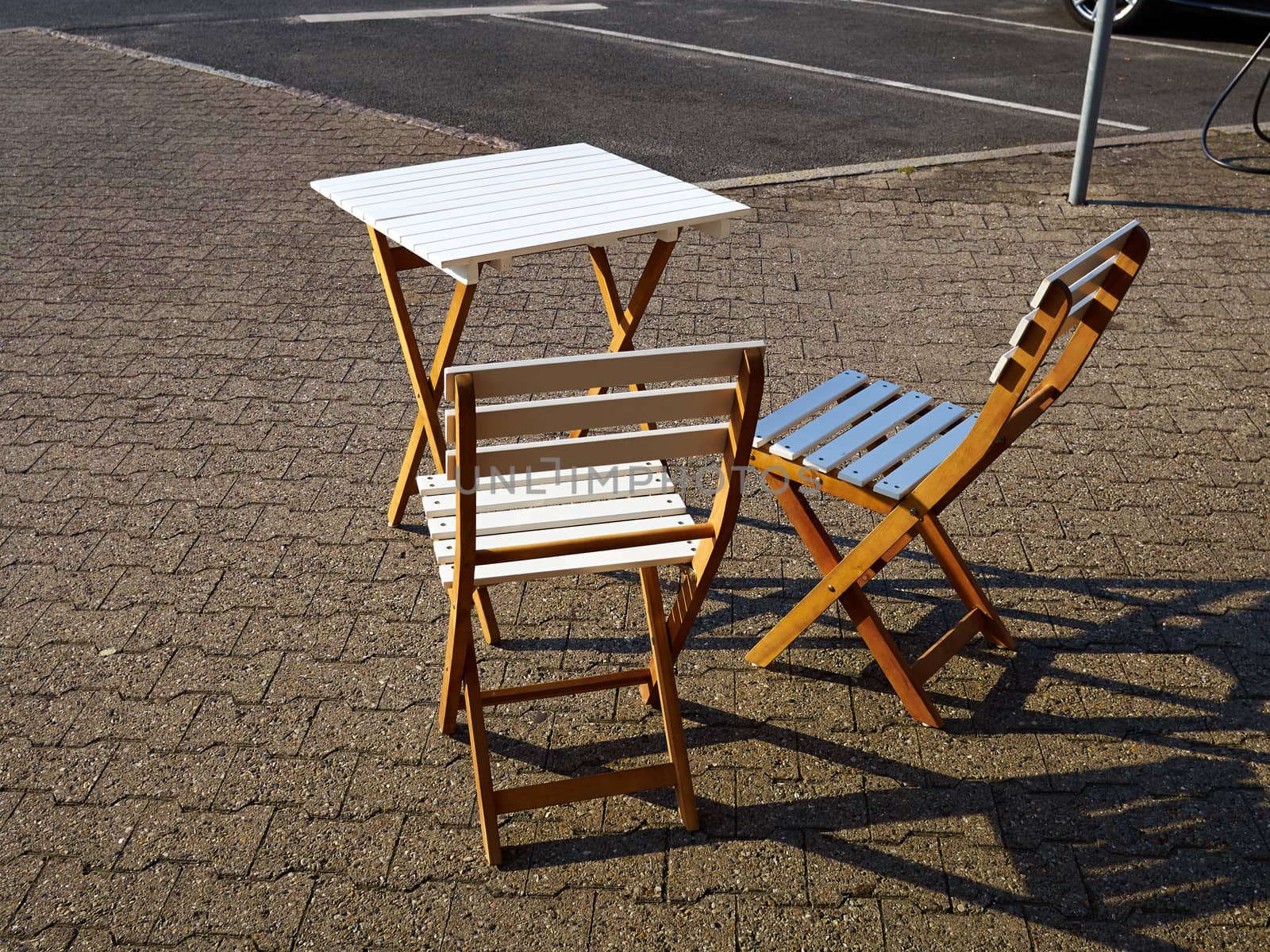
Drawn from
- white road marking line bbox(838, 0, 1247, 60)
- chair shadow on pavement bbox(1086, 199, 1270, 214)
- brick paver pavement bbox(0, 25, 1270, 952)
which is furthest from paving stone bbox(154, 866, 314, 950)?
white road marking line bbox(838, 0, 1247, 60)

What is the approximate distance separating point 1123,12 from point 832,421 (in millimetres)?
9722

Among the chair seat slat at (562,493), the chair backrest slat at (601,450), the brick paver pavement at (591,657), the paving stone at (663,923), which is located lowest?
the brick paver pavement at (591,657)

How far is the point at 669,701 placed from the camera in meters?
2.92

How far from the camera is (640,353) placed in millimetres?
2475

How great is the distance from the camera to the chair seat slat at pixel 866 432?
313 cm

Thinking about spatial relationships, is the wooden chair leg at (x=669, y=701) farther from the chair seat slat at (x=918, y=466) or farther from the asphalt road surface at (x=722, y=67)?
the asphalt road surface at (x=722, y=67)

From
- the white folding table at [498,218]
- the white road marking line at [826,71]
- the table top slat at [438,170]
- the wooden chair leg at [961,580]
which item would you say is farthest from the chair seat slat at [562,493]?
the white road marking line at [826,71]

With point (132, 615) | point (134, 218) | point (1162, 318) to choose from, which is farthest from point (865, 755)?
point (134, 218)

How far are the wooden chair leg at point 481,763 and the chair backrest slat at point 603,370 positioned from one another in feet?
2.36

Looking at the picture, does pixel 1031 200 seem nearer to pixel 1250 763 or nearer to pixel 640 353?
pixel 1250 763

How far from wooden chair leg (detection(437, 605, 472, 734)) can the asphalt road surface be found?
16.5 feet

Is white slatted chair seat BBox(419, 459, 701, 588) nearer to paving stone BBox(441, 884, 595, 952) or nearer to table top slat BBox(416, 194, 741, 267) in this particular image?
table top slat BBox(416, 194, 741, 267)

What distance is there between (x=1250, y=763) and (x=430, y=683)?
2.16m

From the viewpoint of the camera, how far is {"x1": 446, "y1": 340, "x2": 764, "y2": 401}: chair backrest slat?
241cm
